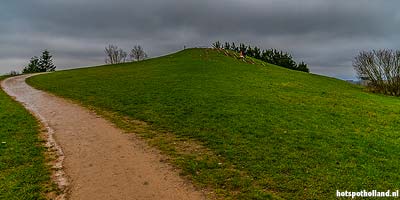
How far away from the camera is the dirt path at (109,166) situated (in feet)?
26.3

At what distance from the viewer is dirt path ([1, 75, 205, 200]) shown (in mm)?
8016

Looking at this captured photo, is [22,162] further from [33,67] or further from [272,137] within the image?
[33,67]

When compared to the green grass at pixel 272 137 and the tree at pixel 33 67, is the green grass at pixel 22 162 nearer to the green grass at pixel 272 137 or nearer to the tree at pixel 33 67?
the green grass at pixel 272 137

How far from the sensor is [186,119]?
1561 cm

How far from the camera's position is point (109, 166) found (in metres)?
9.70

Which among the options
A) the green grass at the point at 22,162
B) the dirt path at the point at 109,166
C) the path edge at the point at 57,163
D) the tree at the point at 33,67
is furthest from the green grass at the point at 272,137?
the tree at the point at 33,67

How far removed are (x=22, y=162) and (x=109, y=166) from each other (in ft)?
8.64

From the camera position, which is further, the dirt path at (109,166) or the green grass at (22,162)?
the green grass at (22,162)

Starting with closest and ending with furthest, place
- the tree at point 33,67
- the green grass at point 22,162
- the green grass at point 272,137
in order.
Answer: the green grass at point 22,162, the green grass at point 272,137, the tree at point 33,67

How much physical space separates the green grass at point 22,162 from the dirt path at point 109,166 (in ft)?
1.97

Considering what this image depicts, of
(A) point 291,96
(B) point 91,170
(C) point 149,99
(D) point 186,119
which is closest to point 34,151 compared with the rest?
(B) point 91,170

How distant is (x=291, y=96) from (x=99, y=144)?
15728 mm

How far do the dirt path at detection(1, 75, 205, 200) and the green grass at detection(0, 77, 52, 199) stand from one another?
60cm

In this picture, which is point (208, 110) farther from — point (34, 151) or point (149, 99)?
point (34, 151)
